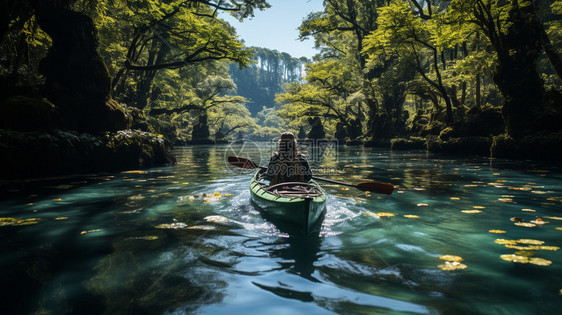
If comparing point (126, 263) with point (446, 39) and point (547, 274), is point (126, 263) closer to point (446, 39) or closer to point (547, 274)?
point (547, 274)

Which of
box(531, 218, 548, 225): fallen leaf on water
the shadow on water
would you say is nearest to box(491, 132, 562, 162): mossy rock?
box(531, 218, 548, 225): fallen leaf on water

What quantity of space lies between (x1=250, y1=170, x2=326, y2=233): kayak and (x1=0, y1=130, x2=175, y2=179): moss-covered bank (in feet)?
23.1

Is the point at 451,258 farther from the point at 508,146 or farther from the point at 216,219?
the point at 508,146

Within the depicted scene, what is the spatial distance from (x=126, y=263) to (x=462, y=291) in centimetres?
364

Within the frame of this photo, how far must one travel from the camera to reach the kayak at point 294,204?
4016 mm

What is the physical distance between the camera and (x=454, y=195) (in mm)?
7023

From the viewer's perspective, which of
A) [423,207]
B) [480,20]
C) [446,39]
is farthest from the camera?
[446,39]

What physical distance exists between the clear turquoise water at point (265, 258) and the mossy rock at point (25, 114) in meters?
2.52

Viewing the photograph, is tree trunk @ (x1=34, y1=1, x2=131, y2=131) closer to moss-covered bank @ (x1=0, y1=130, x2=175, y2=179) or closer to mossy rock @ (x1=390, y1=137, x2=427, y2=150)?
moss-covered bank @ (x1=0, y1=130, x2=175, y2=179)

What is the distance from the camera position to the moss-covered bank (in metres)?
7.75

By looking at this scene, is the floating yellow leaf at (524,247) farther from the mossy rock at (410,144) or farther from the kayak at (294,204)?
the mossy rock at (410,144)

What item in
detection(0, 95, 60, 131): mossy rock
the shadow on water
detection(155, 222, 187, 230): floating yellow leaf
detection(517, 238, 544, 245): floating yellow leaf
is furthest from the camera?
detection(0, 95, 60, 131): mossy rock

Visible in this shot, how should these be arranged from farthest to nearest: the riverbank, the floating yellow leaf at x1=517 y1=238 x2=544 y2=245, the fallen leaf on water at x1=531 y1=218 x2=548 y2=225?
the riverbank
the fallen leaf on water at x1=531 y1=218 x2=548 y2=225
the floating yellow leaf at x1=517 y1=238 x2=544 y2=245

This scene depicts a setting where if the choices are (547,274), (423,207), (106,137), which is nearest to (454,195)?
(423,207)
